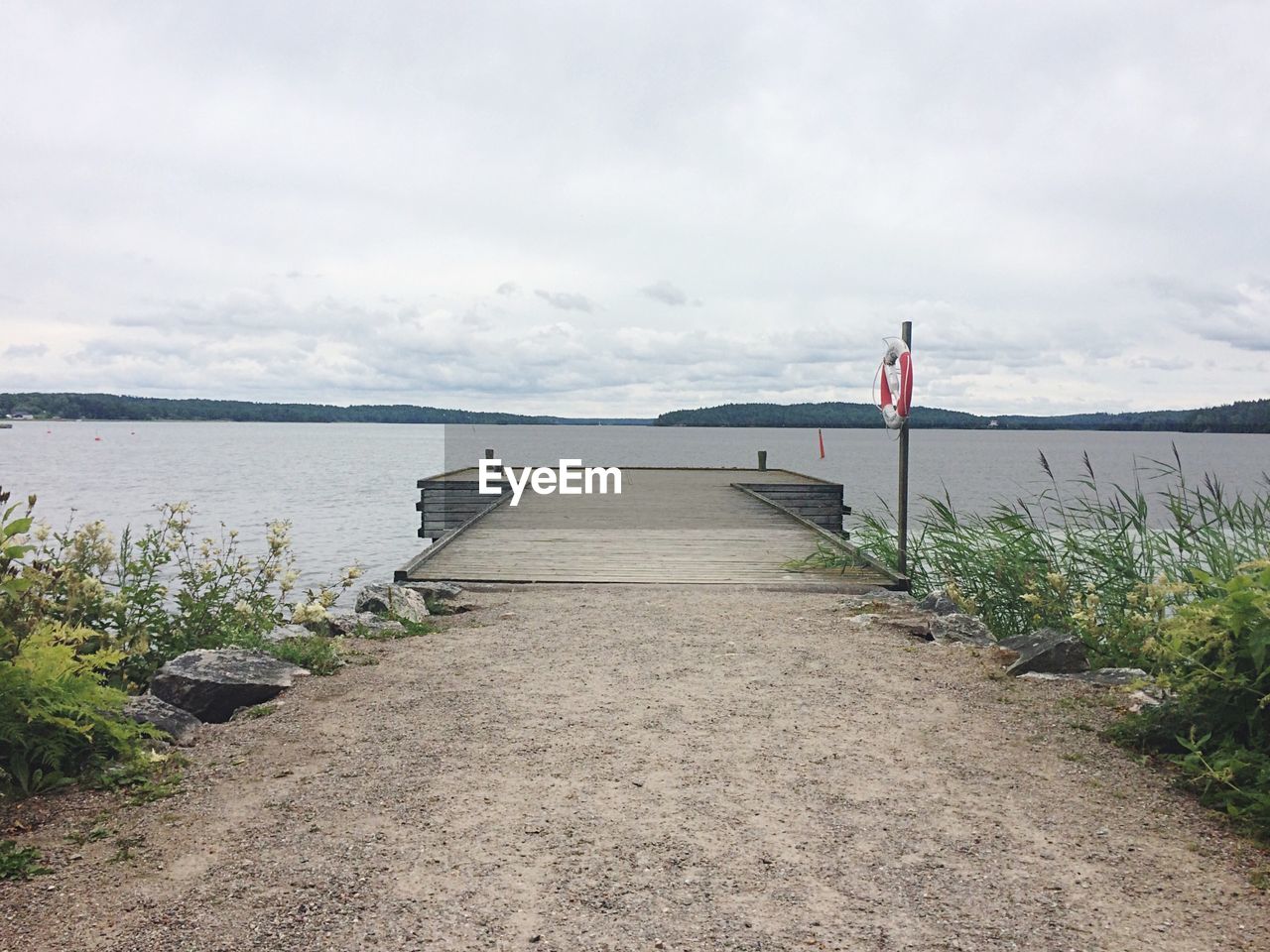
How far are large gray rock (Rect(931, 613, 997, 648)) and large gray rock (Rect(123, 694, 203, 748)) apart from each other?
491 centimetres

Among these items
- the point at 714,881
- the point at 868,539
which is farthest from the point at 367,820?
the point at 868,539

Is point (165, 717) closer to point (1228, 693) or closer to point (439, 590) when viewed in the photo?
point (439, 590)

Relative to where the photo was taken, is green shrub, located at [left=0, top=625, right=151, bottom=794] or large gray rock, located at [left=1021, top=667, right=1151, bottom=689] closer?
green shrub, located at [left=0, top=625, right=151, bottom=794]

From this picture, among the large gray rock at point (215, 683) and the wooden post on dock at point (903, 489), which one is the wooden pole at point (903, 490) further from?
the large gray rock at point (215, 683)

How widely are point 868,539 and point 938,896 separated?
935cm

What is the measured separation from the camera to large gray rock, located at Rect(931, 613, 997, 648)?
703 cm

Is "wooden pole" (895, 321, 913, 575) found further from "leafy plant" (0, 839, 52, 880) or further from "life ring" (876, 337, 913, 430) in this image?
"leafy plant" (0, 839, 52, 880)

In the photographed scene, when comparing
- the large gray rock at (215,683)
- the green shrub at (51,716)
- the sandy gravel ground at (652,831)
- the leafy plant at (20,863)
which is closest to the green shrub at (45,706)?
the green shrub at (51,716)

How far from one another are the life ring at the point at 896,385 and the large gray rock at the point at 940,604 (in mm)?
2036

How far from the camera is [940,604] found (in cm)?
818

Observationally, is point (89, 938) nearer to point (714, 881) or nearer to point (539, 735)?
point (714, 881)

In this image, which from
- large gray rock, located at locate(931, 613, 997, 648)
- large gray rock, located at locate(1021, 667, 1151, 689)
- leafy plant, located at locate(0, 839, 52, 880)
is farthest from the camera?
large gray rock, located at locate(931, 613, 997, 648)

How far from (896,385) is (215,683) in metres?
7.04

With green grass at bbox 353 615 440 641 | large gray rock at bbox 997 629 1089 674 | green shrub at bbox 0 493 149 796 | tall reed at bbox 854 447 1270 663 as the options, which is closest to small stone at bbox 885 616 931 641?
tall reed at bbox 854 447 1270 663
